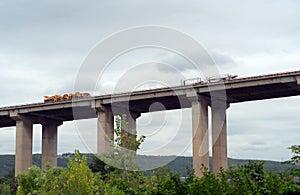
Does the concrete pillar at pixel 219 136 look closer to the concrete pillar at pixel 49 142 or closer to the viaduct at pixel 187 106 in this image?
the viaduct at pixel 187 106

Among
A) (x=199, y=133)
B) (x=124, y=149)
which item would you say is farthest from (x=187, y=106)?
(x=124, y=149)

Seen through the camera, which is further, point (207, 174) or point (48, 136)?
point (48, 136)

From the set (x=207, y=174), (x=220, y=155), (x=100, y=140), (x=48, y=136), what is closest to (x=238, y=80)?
(x=220, y=155)

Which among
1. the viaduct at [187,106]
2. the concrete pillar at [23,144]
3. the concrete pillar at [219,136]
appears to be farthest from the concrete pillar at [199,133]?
the concrete pillar at [23,144]

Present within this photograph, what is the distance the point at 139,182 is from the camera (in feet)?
121

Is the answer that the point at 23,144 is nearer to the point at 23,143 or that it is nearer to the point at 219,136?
the point at 23,143

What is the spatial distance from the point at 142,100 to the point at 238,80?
19913mm

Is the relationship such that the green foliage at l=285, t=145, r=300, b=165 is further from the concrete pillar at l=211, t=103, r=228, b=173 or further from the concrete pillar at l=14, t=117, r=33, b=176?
the concrete pillar at l=14, t=117, r=33, b=176

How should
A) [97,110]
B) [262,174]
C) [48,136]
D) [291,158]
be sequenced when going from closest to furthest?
[291,158] → [262,174] → [97,110] → [48,136]

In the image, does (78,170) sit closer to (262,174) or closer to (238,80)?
(262,174)

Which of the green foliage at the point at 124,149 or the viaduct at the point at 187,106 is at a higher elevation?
the viaduct at the point at 187,106

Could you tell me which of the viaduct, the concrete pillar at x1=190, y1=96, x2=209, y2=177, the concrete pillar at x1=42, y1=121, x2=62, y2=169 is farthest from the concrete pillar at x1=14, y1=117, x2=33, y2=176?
the concrete pillar at x1=190, y1=96, x2=209, y2=177

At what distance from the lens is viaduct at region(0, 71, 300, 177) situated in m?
90.9

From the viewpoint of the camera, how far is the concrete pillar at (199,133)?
9356 centimetres
